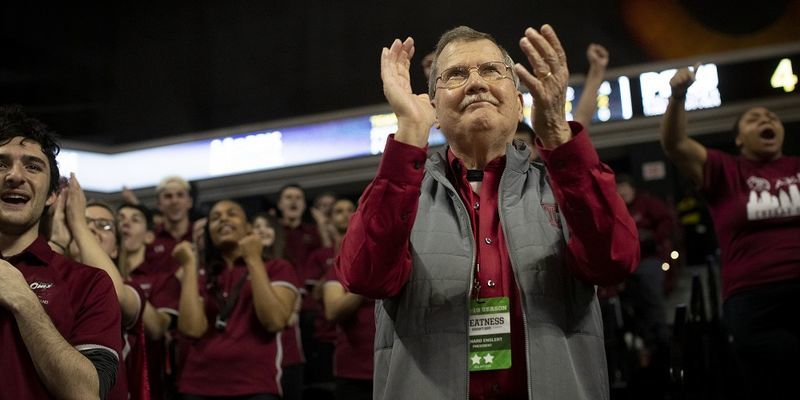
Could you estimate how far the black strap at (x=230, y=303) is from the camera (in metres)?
4.28

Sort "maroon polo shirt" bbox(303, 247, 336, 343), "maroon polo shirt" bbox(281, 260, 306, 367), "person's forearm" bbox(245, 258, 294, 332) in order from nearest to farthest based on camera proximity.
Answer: "person's forearm" bbox(245, 258, 294, 332) < "maroon polo shirt" bbox(281, 260, 306, 367) < "maroon polo shirt" bbox(303, 247, 336, 343)

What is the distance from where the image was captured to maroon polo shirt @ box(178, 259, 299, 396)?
4105 millimetres

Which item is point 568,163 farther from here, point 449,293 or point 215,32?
point 215,32

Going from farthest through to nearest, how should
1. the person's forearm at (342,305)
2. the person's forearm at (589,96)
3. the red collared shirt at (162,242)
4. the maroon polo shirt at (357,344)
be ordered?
the red collared shirt at (162,242) < the maroon polo shirt at (357,344) < the person's forearm at (342,305) < the person's forearm at (589,96)

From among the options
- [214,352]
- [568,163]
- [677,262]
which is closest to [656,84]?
[677,262]

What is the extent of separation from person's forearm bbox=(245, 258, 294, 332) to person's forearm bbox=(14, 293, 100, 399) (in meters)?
1.83

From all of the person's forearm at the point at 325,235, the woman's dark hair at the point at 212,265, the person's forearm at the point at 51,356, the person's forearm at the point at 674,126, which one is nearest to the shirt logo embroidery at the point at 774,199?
the person's forearm at the point at 674,126

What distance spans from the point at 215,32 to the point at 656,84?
A: 549 centimetres

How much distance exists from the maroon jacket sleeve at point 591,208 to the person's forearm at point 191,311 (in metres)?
2.70

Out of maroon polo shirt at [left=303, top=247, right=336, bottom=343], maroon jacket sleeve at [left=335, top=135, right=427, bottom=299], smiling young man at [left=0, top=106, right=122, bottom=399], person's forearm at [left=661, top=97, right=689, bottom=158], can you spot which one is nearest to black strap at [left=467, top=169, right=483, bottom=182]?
maroon jacket sleeve at [left=335, top=135, right=427, bottom=299]

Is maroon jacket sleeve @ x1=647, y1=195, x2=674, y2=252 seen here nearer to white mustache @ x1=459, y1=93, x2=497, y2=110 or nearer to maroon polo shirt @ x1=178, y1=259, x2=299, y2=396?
maroon polo shirt @ x1=178, y1=259, x2=299, y2=396

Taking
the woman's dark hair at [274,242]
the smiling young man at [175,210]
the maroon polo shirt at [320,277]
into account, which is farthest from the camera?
the smiling young man at [175,210]

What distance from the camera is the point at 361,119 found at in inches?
450

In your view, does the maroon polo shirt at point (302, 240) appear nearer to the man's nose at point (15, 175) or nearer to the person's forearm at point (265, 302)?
the person's forearm at point (265, 302)
